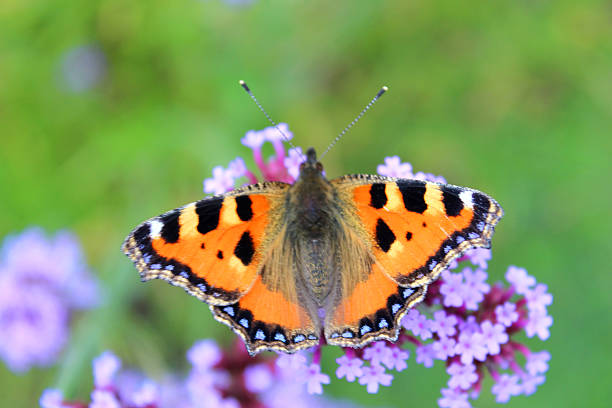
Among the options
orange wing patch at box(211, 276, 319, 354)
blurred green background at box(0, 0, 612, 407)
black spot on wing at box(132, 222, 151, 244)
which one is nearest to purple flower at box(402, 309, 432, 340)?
orange wing patch at box(211, 276, 319, 354)

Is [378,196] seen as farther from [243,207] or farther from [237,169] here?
[237,169]

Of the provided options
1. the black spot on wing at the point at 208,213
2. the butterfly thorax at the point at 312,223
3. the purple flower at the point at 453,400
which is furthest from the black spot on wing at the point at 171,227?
the purple flower at the point at 453,400

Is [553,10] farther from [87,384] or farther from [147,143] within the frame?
[87,384]

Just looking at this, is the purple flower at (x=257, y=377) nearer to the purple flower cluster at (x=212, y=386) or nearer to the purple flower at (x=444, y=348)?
the purple flower cluster at (x=212, y=386)

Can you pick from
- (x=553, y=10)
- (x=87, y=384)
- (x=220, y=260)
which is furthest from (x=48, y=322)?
(x=553, y=10)

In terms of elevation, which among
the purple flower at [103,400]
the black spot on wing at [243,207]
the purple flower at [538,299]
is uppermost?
the purple flower at [538,299]

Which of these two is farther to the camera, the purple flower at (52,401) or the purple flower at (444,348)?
the purple flower at (52,401)

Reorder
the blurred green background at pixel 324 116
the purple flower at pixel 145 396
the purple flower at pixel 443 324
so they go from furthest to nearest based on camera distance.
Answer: the blurred green background at pixel 324 116
the purple flower at pixel 145 396
the purple flower at pixel 443 324
